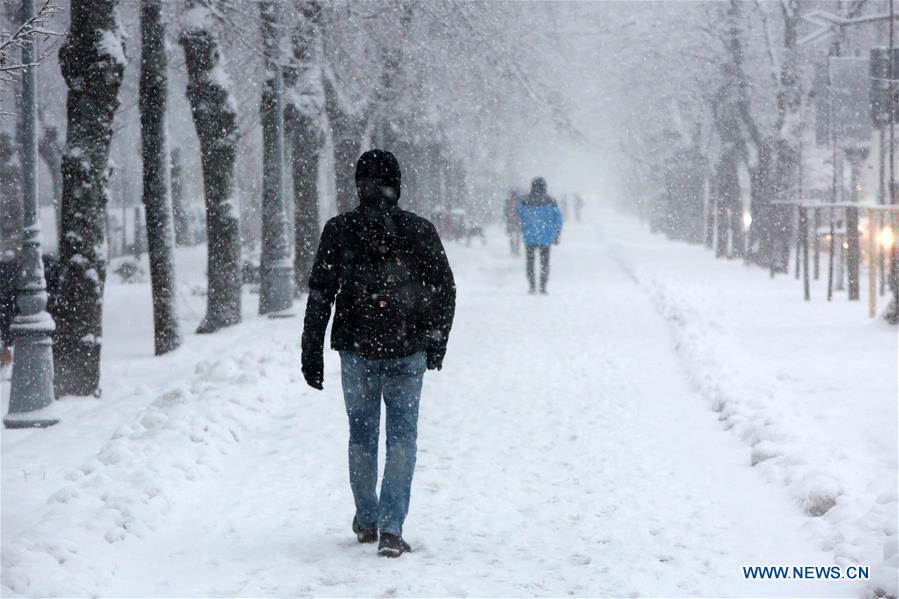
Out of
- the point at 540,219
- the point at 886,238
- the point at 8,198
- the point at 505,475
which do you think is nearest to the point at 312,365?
the point at 505,475

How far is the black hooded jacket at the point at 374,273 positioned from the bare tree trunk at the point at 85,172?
688 centimetres

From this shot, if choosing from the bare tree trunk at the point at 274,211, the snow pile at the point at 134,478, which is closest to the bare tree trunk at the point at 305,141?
the bare tree trunk at the point at 274,211

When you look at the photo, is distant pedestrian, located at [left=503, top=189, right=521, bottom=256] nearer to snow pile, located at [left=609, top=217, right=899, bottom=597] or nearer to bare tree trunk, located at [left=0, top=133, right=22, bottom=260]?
bare tree trunk, located at [left=0, top=133, right=22, bottom=260]

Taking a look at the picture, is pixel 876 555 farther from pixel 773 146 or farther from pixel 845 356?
pixel 773 146

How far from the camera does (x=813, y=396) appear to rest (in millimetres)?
10188

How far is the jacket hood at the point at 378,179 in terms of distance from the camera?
5789 millimetres

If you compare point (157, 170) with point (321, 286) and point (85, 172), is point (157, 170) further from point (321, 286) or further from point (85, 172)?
point (321, 286)

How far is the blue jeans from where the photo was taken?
5.90 m

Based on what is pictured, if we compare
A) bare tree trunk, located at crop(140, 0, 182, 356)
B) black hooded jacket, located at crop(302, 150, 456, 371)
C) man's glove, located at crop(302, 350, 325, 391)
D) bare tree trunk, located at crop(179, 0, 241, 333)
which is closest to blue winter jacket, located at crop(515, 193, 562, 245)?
bare tree trunk, located at crop(179, 0, 241, 333)

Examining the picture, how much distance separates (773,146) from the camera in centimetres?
2808

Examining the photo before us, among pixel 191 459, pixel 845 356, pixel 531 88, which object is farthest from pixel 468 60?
pixel 191 459

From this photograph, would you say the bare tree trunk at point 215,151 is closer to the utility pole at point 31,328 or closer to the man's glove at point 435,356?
the utility pole at point 31,328

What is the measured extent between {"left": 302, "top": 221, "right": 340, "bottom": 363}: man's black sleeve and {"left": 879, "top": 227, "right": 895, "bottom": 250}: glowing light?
1214cm

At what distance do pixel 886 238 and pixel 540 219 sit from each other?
5.91 metres
